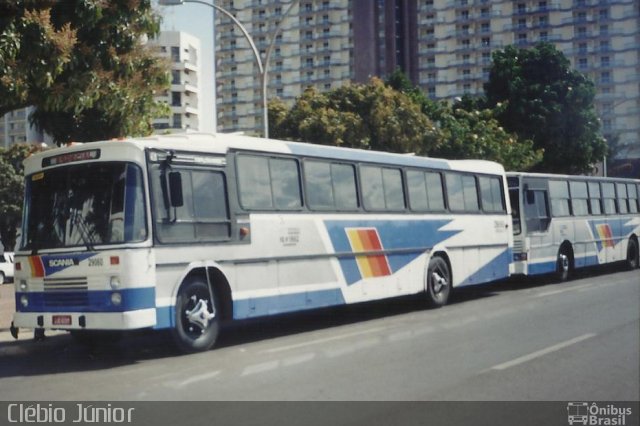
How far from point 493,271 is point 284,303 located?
7.76m

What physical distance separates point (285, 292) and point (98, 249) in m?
3.30

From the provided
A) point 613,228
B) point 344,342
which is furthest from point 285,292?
point 613,228

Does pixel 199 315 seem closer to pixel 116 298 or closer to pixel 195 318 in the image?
pixel 195 318

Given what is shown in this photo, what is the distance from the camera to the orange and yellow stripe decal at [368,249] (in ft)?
48.1

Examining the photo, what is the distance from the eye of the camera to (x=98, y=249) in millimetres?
10617

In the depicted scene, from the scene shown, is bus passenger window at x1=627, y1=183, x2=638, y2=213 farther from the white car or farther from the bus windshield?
the white car

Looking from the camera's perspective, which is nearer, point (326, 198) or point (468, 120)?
point (326, 198)

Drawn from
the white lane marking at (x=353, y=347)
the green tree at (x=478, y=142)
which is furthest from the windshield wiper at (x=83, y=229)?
the green tree at (x=478, y=142)

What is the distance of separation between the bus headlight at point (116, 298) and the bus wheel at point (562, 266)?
592 inches

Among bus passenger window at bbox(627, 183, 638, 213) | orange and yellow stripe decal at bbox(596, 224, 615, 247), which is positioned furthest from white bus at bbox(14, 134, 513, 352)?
bus passenger window at bbox(627, 183, 638, 213)

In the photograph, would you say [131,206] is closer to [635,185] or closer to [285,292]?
[285,292]

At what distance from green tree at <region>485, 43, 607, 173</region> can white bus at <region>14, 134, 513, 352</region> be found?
3179cm

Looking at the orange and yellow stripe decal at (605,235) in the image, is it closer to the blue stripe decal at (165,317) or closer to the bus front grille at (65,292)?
the blue stripe decal at (165,317)

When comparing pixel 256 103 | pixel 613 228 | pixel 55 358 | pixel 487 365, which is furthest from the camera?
pixel 256 103
